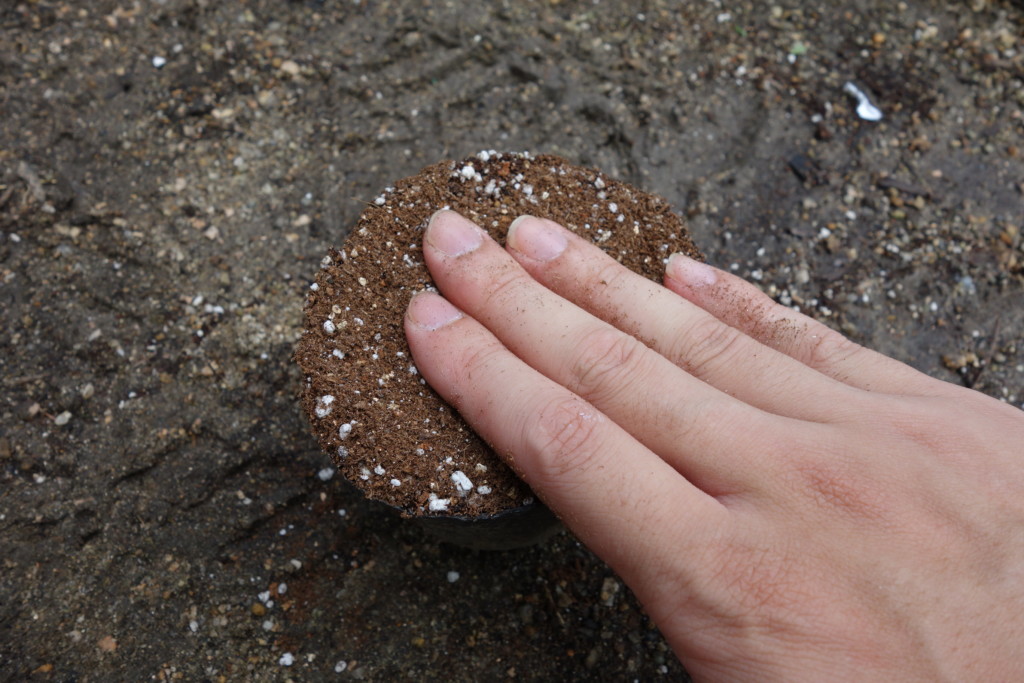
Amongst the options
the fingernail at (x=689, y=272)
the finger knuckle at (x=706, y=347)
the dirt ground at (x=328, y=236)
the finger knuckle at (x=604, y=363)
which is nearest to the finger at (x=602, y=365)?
the finger knuckle at (x=604, y=363)

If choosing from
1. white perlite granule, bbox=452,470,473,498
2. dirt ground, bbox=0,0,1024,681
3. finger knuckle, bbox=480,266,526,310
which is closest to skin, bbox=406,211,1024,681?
finger knuckle, bbox=480,266,526,310

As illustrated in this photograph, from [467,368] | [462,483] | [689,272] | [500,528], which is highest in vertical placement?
[689,272]

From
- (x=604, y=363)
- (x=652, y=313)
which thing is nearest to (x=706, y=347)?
(x=652, y=313)

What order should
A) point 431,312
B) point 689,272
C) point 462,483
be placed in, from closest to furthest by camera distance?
point 462,483
point 431,312
point 689,272

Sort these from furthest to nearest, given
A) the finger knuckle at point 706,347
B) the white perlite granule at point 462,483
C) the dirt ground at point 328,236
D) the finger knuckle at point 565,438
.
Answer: the dirt ground at point 328,236 < the finger knuckle at point 706,347 < the white perlite granule at point 462,483 < the finger knuckle at point 565,438

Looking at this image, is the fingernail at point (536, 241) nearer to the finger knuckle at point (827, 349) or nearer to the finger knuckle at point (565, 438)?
the finger knuckle at point (565, 438)

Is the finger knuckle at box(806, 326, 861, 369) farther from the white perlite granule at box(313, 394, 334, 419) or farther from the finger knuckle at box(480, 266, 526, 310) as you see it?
the white perlite granule at box(313, 394, 334, 419)

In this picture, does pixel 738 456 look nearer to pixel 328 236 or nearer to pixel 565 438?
pixel 565 438
